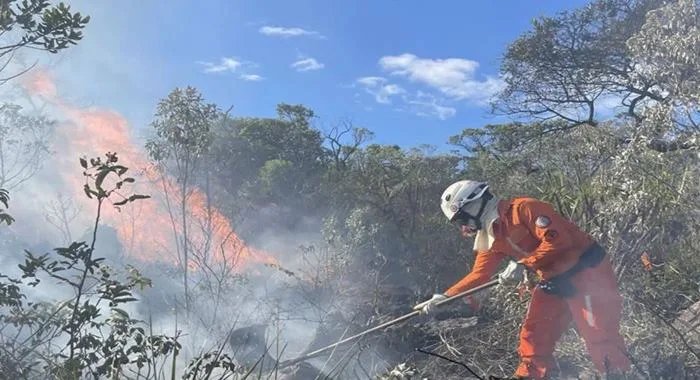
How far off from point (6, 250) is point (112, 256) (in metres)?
1.98

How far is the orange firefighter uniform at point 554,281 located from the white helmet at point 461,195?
0.61 feet

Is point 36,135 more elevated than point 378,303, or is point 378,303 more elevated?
point 36,135

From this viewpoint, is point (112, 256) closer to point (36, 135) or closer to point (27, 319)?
point (36, 135)

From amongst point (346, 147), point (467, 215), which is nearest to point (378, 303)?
point (467, 215)

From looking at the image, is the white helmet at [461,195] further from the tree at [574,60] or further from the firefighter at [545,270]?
the tree at [574,60]

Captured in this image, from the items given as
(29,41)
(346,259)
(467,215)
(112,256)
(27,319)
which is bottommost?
(467,215)

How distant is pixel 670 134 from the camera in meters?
5.98

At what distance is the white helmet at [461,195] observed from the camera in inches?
181

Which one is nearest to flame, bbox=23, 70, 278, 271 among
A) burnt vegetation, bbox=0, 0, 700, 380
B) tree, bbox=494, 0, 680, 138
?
burnt vegetation, bbox=0, 0, 700, 380

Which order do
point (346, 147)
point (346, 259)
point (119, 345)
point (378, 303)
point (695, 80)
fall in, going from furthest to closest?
1. point (346, 147)
2. point (346, 259)
3. point (378, 303)
4. point (695, 80)
5. point (119, 345)

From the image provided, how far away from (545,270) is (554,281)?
10cm

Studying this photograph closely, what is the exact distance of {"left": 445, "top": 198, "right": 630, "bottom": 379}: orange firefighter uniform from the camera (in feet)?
13.9

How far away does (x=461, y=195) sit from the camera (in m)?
4.62

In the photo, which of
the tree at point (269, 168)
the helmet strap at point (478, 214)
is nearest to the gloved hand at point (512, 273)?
the helmet strap at point (478, 214)
